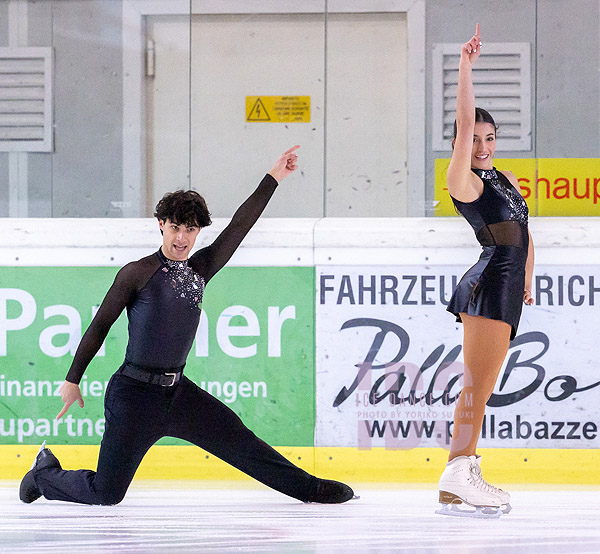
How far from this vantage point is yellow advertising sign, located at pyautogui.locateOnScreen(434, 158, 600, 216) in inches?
158

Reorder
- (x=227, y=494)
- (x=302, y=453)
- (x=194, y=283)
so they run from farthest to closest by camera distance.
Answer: (x=302, y=453)
(x=227, y=494)
(x=194, y=283)

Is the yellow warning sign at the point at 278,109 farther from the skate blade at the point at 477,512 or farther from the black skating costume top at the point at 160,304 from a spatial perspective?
the skate blade at the point at 477,512

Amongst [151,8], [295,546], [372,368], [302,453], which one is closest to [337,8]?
[151,8]

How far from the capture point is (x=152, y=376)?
115 inches

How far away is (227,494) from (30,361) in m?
1.02

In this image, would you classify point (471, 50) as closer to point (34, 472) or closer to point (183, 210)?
point (183, 210)

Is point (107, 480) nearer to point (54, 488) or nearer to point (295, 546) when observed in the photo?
point (54, 488)

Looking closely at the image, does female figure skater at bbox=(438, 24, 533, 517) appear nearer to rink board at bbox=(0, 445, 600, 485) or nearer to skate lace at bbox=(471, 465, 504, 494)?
skate lace at bbox=(471, 465, 504, 494)

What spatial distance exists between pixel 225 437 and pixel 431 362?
3.54 ft

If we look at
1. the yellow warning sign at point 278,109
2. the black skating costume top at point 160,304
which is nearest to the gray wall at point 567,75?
the yellow warning sign at point 278,109

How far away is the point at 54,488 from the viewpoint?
2.95 m

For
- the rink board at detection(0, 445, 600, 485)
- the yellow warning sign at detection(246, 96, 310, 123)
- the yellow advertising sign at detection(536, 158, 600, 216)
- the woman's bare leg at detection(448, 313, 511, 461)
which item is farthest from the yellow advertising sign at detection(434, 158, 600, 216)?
the woman's bare leg at detection(448, 313, 511, 461)

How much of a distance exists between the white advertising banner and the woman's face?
0.86 m

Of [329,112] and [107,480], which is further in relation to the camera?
[329,112]
